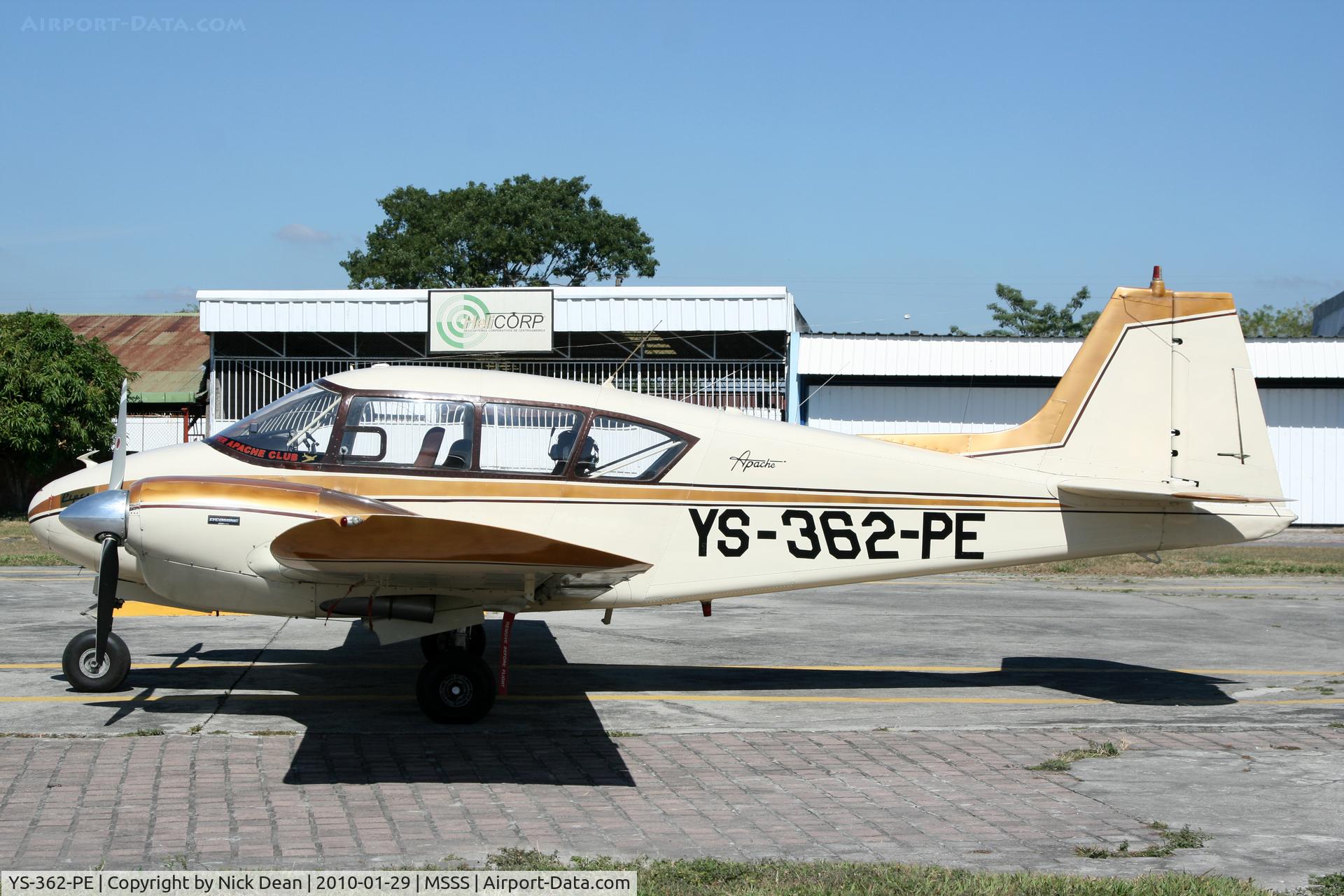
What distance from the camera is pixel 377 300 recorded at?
30.4m

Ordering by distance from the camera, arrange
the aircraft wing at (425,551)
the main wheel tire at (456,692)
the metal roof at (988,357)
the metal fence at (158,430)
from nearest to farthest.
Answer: the aircraft wing at (425,551)
the main wheel tire at (456,692)
the metal roof at (988,357)
the metal fence at (158,430)

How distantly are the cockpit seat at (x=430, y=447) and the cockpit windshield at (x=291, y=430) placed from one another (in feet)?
→ 2.36

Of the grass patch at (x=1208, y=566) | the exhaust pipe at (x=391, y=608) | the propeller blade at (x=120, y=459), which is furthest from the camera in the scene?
the grass patch at (x=1208, y=566)

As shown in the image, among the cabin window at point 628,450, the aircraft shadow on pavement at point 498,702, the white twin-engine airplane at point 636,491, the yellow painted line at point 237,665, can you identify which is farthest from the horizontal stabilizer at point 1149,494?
the yellow painted line at point 237,665

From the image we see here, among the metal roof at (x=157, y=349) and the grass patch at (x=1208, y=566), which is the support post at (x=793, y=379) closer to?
the grass patch at (x=1208, y=566)

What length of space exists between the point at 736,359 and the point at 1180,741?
22.5 m

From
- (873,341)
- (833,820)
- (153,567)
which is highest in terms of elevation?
(873,341)

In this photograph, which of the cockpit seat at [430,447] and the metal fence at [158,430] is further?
the metal fence at [158,430]

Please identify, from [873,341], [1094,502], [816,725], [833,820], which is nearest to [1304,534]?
[873,341]

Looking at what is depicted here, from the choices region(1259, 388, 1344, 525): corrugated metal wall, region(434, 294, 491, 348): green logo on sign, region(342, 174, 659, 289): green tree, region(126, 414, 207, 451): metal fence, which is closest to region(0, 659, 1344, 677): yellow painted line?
region(434, 294, 491, 348): green logo on sign

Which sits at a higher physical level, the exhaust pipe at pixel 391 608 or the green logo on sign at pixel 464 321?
the green logo on sign at pixel 464 321

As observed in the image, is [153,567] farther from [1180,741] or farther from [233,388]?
[233,388]

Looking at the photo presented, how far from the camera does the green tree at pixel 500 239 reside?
2219 inches

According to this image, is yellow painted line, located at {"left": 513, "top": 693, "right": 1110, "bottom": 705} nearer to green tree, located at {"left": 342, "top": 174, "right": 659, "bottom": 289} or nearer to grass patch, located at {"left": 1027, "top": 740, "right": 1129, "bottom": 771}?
grass patch, located at {"left": 1027, "top": 740, "right": 1129, "bottom": 771}
